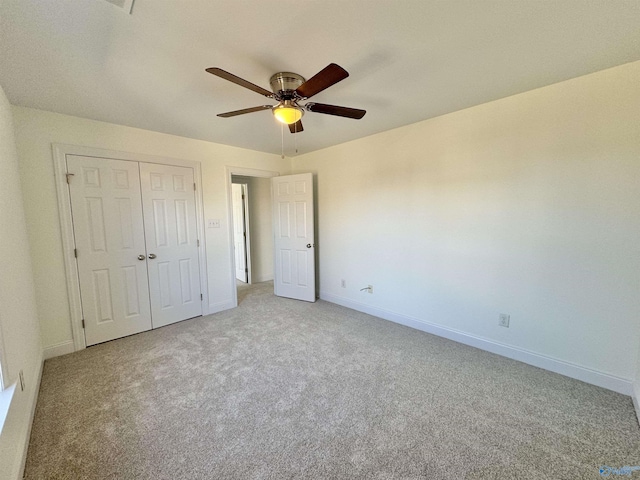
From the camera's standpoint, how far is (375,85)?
203 centimetres

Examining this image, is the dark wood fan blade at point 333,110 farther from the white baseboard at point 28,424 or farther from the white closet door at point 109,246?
the white baseboard at point 28,424

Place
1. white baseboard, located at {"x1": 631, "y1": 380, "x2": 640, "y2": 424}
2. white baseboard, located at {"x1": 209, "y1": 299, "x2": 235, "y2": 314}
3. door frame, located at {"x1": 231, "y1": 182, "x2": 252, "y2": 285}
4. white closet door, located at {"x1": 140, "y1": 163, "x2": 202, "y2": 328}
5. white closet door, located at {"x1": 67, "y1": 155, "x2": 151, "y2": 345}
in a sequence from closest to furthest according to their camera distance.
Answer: white baseboard, located at {"x1": 631, "y1": 380, "x2": 640, "y2": 424} < white closet door, located at {"x1": 67, "y1": 155, "x2": 151, "y2": 345} < white closet door, located at {"x1": 140, "y1": 163, "x2": 202, "y2": 328} < white baseboard, located at {"x1": 209, "y1": 299, "x2": 235, "y2": 314} < door frame, located at {"x1": 231, "y1": 182, "x2": 252, "y2": 285}

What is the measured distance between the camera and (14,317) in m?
1.66

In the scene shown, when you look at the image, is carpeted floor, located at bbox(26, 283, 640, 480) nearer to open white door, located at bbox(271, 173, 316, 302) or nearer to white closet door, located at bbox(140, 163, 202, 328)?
white closet door, located at bbox(140, 163, 202, 328)

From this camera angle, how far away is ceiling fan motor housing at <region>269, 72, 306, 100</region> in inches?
68.8

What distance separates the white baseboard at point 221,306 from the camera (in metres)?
3.62

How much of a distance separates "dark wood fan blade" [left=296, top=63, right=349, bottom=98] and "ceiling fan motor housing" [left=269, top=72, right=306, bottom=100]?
15 cm

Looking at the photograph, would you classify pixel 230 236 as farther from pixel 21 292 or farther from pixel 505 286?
pixel 505 286

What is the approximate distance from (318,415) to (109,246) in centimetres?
282

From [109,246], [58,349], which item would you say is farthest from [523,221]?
[58,349]

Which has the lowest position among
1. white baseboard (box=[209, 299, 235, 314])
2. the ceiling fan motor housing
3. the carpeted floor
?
the carpeted floor

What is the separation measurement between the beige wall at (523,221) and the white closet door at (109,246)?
9.56 feet

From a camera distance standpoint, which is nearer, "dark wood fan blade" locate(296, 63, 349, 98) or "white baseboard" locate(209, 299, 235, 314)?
"dark wood fan blade" locate(296, 63, 349, 98)

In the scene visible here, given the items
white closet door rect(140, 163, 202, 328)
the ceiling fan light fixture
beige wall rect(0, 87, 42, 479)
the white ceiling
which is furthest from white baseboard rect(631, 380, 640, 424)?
white closet door rect(140, 163, 202, 328)
